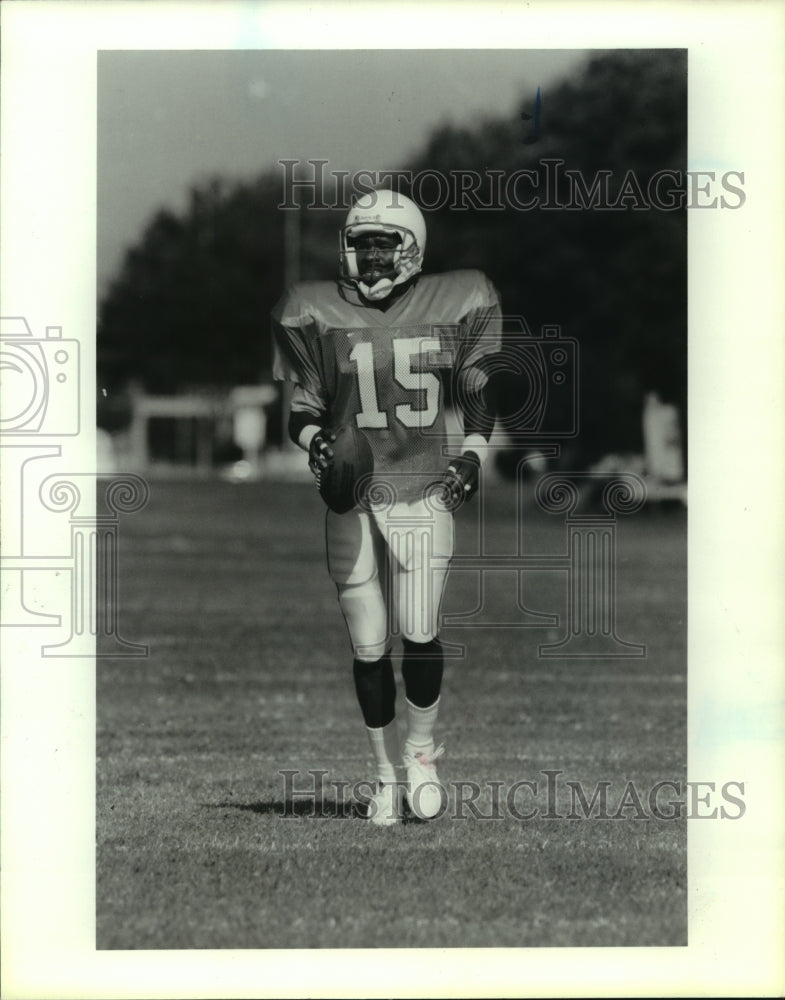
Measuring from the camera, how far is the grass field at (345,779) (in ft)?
15.5

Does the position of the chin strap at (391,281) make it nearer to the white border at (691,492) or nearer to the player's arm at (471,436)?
the player's arm at (471,436)

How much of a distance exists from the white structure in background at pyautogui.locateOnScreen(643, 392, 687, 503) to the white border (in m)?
21.0

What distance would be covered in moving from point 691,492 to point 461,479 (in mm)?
723

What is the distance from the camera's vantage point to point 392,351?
526cm

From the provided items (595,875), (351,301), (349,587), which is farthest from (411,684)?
(351,301)

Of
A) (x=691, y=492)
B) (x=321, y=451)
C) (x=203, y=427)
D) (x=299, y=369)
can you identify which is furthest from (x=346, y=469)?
(x=203, y=427)

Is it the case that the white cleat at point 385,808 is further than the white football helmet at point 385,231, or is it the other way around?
the white cleat at point 385,808

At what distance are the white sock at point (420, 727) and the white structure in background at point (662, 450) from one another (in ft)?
67.1

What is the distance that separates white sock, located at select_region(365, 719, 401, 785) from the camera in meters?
5.48

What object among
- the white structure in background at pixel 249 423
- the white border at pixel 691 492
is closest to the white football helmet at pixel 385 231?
the white border at pixel 691 492

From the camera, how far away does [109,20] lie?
187 inches

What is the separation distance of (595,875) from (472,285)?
1.71m

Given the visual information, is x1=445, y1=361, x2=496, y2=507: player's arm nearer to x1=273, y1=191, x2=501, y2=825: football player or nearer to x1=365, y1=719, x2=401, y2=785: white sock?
x1=273, y1=191, x2=501, y2=825: football player

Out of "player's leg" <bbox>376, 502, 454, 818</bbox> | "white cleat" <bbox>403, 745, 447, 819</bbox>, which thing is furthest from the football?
"white cleat" <bbox>403, 745, 447, 819</bbox>
